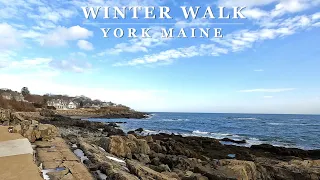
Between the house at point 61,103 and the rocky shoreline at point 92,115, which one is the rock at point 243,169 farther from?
the house at point 61,103

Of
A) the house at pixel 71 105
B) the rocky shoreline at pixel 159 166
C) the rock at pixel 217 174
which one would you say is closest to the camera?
the rocky shoreline at pixel 159 166

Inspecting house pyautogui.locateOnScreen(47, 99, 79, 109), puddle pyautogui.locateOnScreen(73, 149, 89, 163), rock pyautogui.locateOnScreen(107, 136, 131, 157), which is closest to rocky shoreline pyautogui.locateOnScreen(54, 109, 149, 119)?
house pyautogui.locateOnScreen(47, 99, 79, 109)

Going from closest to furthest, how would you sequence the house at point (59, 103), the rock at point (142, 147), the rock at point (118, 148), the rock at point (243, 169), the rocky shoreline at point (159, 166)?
the rocky shoreline at point (159, 166)
the rock at point (243, 169)
the rock at point (118, 148)
the rock at point (142, 147)
the house at point (59, 103)

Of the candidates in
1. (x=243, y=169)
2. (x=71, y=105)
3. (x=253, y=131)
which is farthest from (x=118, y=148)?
(x=71, y=105)

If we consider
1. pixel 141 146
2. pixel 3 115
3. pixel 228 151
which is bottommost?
pixel 228 151

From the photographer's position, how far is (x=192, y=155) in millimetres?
15141

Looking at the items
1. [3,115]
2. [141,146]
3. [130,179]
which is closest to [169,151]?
[141,146]

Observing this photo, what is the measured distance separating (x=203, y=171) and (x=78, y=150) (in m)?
4.66

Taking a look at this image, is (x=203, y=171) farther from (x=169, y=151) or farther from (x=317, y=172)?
(x=169, y=151)

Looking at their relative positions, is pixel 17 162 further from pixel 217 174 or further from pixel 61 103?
pixel 61 103

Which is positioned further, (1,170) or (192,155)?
(192,155)

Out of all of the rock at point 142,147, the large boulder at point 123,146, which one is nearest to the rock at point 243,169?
the rock at point 142,147

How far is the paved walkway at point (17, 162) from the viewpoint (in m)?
6.05

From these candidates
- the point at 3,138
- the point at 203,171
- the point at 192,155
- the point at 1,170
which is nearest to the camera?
the point at 1,170
